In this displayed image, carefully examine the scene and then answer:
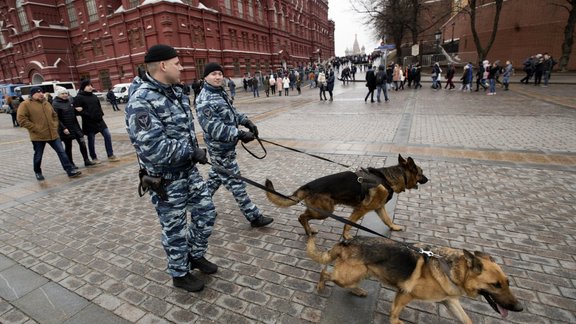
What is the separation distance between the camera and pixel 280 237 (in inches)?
156

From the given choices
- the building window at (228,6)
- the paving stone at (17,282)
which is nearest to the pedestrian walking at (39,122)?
the paving stone at (17,282)

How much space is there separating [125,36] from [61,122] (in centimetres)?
2978

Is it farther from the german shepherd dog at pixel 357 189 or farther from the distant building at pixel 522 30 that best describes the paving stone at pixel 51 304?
the distant building at pixel 522 30

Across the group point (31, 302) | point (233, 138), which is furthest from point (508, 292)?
point (31, 302)

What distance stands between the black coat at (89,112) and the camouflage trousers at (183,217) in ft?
20.9

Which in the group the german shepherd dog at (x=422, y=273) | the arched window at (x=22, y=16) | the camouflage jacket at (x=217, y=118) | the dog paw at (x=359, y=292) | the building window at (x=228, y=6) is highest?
the arched window at (x=22, y=16)

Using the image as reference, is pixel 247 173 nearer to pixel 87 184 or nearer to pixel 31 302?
pixel 87 184

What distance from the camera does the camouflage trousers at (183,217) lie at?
9.18ft

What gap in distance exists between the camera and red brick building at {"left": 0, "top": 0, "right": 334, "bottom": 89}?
99.5ft

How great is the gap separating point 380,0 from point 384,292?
132 feet

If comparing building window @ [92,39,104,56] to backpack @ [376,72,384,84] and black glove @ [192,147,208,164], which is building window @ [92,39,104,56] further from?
black glove @ [192,147,208,164]

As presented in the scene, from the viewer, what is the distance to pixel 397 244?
2494 mm

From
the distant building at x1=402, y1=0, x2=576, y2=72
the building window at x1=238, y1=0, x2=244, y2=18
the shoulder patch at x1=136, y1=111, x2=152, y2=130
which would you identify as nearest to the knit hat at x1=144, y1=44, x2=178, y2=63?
the shoulder patch at x1=136, y1=111, x2=152, y2=130

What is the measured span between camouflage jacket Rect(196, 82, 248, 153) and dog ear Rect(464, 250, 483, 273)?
2.75 meters
